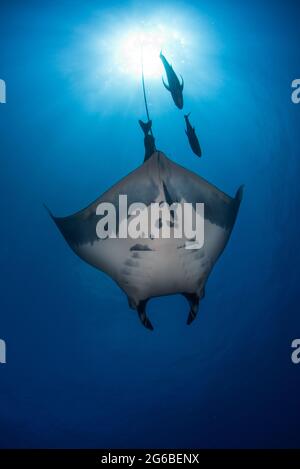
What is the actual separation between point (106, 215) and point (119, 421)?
3.34 ft

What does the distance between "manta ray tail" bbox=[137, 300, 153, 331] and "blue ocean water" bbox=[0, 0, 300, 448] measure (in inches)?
1.2

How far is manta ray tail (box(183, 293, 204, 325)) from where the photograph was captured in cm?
177

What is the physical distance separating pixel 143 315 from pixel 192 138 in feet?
2.78

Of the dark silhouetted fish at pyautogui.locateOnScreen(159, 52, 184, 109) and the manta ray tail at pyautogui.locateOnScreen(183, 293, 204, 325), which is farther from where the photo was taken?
the manta ray tail at pyautogui.locateOnScreen(183, 293, 204, 325)

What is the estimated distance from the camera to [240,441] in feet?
6.31

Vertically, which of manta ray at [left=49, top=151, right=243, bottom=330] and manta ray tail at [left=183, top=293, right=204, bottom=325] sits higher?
manta ray at [left=49, top=151, right=243, bottom=330]

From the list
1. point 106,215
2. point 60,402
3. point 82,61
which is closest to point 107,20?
point 82,61

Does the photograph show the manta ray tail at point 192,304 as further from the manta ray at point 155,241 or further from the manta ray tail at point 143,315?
the manta ray tail at point 143,315

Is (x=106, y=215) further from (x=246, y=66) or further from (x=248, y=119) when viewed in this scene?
(x=246, y=66)

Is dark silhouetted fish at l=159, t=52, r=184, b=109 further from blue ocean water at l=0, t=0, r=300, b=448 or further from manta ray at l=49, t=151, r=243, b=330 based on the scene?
manta ray at l=49, t=151, r=243, b=330

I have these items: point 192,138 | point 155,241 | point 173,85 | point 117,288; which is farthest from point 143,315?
point 173,85

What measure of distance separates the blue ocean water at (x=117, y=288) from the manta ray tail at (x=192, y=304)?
37 millimetres

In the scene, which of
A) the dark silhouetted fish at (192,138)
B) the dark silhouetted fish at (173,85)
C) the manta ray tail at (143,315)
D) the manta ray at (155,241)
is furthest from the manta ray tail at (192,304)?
the dark silhouetted fish at (173,85)

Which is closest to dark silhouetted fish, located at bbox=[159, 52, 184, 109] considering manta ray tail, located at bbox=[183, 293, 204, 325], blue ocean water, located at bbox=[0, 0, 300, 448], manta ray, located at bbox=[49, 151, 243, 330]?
blue ocean water, located at bbox=[0, 0, 300, 448]
